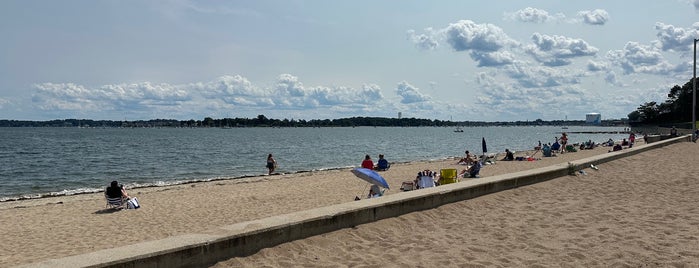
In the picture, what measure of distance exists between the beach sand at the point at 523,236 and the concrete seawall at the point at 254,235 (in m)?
0.12

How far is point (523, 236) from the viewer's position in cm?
722

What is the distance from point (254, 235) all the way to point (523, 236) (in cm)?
373

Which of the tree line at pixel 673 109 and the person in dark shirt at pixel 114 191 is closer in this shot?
the person in dark shirt at pixel 114 191

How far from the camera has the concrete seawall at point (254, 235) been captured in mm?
4848

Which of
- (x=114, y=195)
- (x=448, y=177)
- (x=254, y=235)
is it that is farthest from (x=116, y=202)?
(x=254, y=235)

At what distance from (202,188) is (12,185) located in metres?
14.4

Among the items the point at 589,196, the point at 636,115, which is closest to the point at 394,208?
the point at 589,196

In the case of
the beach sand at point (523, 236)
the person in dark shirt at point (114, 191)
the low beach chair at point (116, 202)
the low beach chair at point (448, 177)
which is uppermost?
the beach sand at point (523, 236)

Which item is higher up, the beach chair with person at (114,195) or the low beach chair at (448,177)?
the low beach chair at (448,177)

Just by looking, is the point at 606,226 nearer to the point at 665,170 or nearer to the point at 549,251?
the point at 549,251

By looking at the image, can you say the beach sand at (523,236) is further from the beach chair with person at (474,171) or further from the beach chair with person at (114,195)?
the beach chair with person at (114,195)

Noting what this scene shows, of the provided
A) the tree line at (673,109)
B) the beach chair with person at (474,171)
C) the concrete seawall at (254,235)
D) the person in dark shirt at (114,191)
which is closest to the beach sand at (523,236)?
the concrete seawall at (254,235)

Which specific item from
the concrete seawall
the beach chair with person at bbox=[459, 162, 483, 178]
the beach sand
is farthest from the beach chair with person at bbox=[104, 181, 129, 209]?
the beach chair with person at bbox=[459, 162, 483, 178]

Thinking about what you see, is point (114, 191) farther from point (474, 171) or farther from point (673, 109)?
point (673, 109)
